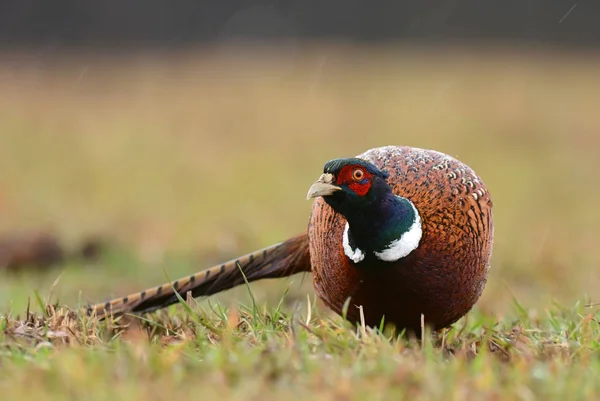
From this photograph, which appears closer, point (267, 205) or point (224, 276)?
point (224, 276)

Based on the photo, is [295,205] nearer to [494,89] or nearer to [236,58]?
[494,89]

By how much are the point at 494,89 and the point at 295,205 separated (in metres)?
6.49

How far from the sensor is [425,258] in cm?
384

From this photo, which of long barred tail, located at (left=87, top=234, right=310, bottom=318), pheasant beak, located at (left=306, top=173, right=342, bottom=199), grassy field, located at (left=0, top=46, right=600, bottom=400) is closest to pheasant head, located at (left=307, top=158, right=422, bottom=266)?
pheasant beak, located at (left=306, top=173, right=342, bottom=199)

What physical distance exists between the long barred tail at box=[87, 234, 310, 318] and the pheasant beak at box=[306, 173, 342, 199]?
883 millimetres

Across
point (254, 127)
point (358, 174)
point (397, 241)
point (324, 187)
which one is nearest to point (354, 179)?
point (358, 174)

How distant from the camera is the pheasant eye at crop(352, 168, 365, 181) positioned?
12.1 feet

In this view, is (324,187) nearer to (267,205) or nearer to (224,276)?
(224,276)

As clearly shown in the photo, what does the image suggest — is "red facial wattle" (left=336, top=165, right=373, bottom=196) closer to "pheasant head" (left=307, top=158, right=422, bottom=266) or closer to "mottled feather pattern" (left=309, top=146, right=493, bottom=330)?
"pheasant head" (left=307, top=158, right=422, bottom=266)

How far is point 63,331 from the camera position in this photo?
3730mm

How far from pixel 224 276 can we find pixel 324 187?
1136 mm

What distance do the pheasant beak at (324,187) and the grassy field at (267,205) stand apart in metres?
0.49

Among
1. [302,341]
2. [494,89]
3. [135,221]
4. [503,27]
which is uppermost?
[503,27]

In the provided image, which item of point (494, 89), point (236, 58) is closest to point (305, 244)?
point (494, 89)
